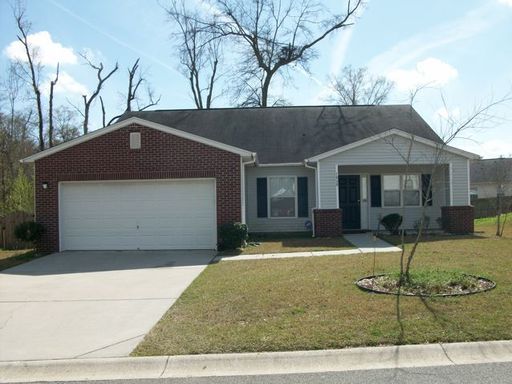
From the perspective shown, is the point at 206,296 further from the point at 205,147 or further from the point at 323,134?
the point at 323,134

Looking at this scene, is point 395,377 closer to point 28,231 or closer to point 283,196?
point 28,231

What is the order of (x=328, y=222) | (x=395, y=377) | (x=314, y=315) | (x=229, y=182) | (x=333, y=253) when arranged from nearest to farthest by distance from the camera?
(x=395, y=377), (x=314, y=315), (x=333, y=253), (x=229, y=182), (x=328, y=222)

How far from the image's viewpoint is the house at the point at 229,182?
14586 mm

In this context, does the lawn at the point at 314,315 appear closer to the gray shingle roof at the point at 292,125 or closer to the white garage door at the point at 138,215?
the white garage door at the point at 138,215

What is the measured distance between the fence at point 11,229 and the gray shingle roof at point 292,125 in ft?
25.1

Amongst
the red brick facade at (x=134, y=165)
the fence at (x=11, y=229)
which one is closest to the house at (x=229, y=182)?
the red brick facade at (x=134, y=165)

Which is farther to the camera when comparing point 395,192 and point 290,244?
point 395,192

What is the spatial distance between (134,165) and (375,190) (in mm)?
9181

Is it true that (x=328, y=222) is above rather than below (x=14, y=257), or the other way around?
above

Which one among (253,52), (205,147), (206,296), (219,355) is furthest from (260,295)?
(253,52)

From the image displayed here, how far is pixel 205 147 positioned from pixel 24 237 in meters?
5.77

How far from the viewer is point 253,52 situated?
1435 inches

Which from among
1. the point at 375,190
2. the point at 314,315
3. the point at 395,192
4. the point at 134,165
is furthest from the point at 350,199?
the point at 314,315

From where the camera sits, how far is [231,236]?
1395 centimetres
